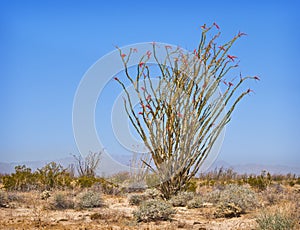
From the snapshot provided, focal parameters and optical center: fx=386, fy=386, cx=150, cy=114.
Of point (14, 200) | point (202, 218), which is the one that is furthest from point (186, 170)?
point (14, 200)

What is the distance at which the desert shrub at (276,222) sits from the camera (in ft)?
19.3

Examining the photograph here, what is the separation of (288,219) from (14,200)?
7224 millimetres

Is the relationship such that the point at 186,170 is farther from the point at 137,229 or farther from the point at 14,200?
the point at 14,200

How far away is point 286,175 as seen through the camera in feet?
80.8

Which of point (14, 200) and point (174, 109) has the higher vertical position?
point (174, 109)

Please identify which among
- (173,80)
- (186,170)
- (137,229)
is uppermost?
(173,80)

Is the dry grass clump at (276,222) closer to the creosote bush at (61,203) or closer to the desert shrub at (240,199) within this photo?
the desert shrub at (240,199)

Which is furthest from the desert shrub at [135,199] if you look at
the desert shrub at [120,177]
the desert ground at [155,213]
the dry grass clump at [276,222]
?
the dry grass clump at [276,222]

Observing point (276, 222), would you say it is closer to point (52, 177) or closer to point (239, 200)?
point (239, 200)

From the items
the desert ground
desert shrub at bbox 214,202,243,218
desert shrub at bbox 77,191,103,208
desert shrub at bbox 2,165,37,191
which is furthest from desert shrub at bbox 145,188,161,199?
desert shrub at bbox 2,165,37,191

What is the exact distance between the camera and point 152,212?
24.8 ft

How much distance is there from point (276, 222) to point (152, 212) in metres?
2.51

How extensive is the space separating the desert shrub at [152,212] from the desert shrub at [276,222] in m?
2.00

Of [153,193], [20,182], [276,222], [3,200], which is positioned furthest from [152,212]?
[20,182]
